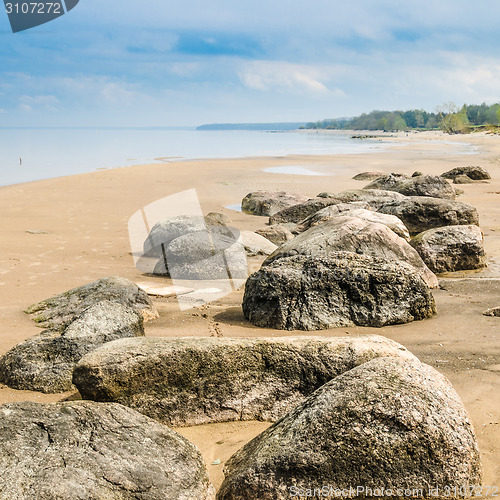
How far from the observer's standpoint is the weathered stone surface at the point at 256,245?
9.36 metres

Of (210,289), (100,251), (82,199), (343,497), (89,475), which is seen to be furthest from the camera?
(82,199)

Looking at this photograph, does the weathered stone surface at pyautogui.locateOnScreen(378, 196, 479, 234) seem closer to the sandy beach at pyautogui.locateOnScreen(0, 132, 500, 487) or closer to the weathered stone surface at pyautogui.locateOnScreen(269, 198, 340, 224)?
the sandy beach at pyautogui.locateOnScreen(0, 132, 500, 487)

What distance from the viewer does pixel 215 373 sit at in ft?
13.0

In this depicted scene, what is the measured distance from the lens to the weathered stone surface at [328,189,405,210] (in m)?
13.0

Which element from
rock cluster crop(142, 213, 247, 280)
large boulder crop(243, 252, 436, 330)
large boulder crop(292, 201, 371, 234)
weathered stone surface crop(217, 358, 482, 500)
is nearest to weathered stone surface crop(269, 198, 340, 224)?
large boulder crop(292, 201, 371, 234)

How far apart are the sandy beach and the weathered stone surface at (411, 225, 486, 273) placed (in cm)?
23

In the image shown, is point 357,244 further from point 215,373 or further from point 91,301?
point 215,373

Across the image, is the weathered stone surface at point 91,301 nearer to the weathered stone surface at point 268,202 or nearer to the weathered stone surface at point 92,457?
the weathered stone surface at point 92,457

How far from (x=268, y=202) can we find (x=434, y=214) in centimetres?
496

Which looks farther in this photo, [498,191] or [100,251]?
[498,191]

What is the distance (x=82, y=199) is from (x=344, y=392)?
15.7 metres

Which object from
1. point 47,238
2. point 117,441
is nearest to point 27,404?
point 117,441

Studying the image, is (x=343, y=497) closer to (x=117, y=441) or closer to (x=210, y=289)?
(x=117, y=441)

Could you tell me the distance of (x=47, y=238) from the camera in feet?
36.9
